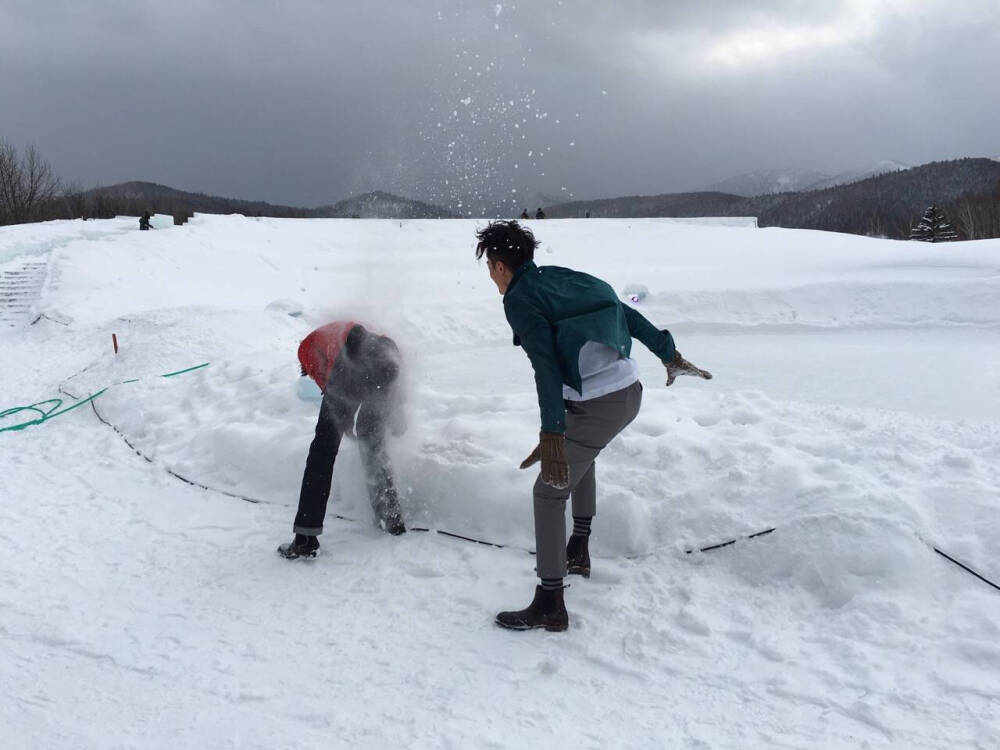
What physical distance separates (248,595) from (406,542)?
3.14 feet

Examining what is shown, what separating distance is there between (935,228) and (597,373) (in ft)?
201

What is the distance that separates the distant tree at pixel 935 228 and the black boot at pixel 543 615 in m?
59.3

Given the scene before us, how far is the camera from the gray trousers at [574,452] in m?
3.00

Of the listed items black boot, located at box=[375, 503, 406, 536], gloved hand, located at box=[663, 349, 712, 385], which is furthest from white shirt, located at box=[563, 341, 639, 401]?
black boot, located at box=[375, 503, 406, 536]

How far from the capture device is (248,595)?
3545mm

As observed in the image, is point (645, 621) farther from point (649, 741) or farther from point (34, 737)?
point (34, 737)

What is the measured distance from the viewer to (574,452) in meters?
3.04

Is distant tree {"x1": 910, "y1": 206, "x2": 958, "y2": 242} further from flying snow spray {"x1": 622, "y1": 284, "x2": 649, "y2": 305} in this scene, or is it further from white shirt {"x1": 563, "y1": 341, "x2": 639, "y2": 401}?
white shirt {"x1": 563, "y1": 341, "x2": 639, "y2": 401}

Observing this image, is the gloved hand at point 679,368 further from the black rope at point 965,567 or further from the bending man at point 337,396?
the bending man at point 337,396

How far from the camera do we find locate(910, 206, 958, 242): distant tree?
51.5 m

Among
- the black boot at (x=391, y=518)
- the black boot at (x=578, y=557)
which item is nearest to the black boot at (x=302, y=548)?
the black boot at (x=391, y=518)

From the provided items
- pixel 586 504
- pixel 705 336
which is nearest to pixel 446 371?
pixel 705 336

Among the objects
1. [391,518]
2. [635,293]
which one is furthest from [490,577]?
[635,293]

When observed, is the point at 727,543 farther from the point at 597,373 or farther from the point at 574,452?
the point at 597,373
